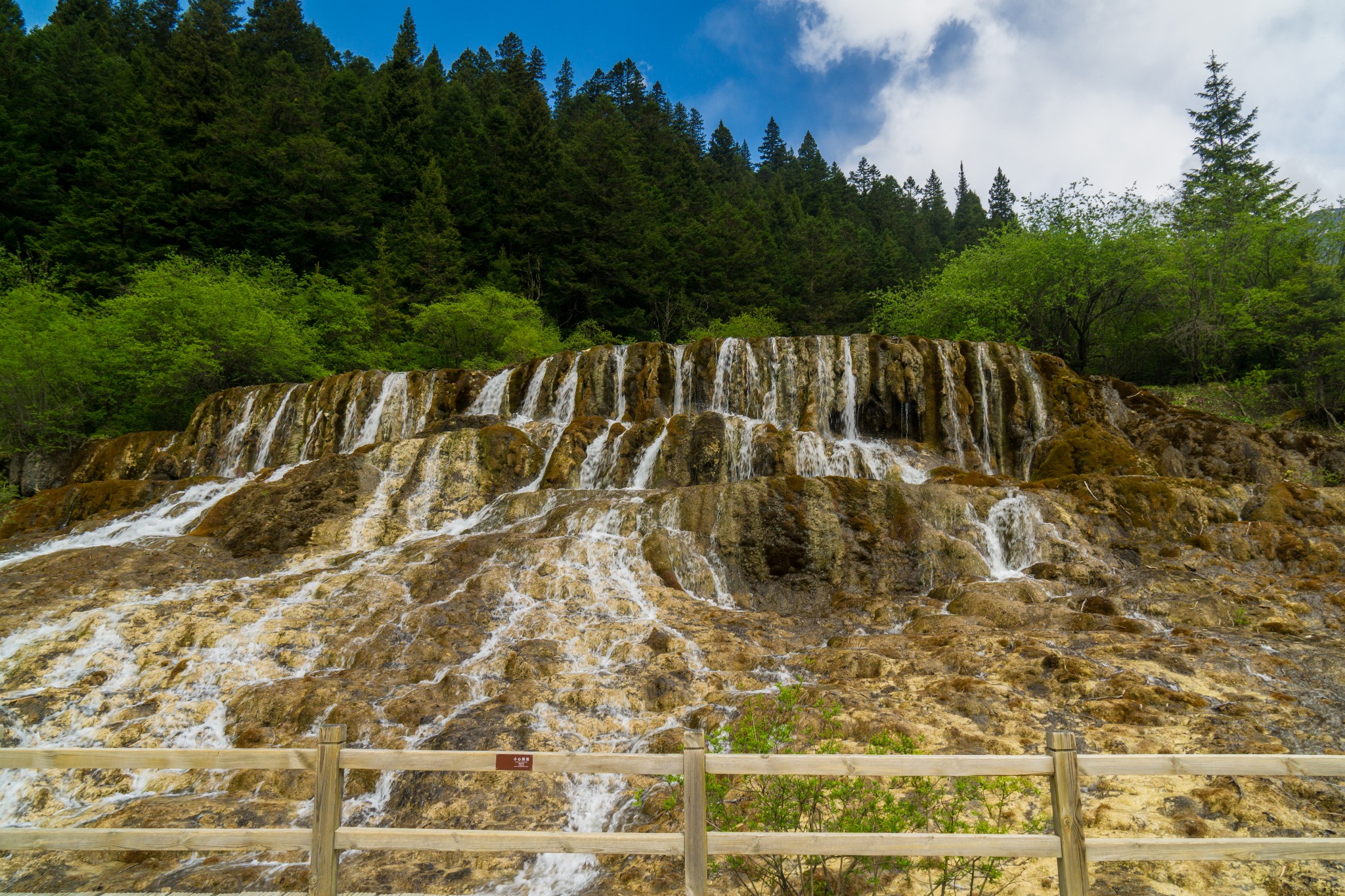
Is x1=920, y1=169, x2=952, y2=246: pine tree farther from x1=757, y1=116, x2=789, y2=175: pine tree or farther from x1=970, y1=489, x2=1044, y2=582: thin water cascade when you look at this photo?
x1=970, y1=489, x2=1044, y2=582: thin water cascade

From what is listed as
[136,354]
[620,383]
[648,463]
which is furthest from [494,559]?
[136,354]

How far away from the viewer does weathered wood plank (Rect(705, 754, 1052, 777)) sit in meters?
3.47

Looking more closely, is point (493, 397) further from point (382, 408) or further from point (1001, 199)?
point (1001, 199)

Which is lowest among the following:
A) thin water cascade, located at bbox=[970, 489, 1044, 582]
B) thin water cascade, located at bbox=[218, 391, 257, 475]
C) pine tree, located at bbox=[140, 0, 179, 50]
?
thin water cascade, located at bbox=[970, 489, 1044, 582]

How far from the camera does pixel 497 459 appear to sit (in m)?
16.7

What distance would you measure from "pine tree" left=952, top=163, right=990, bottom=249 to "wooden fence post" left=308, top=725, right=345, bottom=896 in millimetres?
56060

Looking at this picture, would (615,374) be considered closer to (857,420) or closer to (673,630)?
(857,420)

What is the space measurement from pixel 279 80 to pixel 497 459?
41188 millimetres

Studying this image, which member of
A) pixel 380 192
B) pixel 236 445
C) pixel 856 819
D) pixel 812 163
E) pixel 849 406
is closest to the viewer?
pixel 856 819

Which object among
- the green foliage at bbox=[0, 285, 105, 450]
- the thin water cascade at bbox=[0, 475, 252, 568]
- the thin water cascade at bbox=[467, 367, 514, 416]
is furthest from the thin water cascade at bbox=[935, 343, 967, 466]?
the green foliage at bbox=[0, 285, 105, 450]

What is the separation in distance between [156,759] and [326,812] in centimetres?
107

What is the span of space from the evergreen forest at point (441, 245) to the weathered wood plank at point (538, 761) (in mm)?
24744

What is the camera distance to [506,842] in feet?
11.8

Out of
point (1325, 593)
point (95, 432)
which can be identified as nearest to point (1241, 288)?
point (1325, 593)
